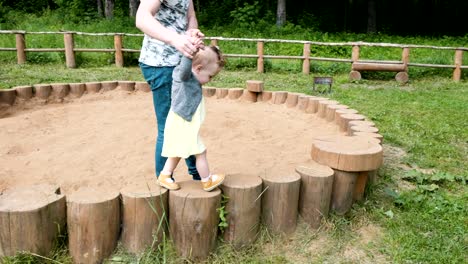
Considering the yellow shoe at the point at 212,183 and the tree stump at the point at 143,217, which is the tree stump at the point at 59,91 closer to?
the tree stump at the point at 143,217

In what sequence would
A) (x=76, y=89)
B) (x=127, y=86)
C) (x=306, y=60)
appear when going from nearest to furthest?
(x=76, y=89)
(x=127, y=86)
(x=306, y=60)

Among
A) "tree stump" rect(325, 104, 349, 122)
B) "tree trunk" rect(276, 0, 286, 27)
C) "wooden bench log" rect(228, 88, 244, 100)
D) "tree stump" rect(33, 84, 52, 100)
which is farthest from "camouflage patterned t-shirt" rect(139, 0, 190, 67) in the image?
"tree trunk" rect(276, 0, 286, 27)

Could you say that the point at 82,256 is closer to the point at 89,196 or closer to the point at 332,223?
the point at 89,196

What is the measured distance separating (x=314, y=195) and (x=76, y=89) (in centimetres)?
417

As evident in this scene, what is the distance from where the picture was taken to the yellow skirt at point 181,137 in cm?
231

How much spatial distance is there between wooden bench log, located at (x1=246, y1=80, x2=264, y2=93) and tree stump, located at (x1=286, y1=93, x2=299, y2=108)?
38 cm

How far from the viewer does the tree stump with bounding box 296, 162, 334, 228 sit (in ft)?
8.25

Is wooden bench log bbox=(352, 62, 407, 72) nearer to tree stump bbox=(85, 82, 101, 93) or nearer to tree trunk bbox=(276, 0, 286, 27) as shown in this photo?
tree stump bbox=(85, 82, 101, 93)

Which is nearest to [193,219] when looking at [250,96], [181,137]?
[181,137]

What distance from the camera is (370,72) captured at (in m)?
8.95

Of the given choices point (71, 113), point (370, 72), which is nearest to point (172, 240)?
point (71, 113)

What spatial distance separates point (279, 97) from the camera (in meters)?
5.52

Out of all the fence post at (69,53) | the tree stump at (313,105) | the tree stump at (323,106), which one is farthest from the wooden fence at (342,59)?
the tree stump at (323,106)

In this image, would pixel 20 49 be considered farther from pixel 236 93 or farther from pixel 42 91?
pixel 236 93
